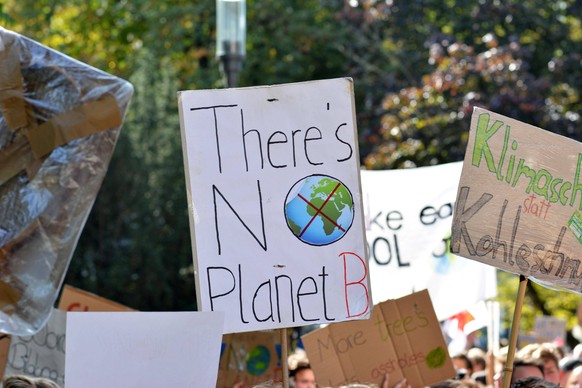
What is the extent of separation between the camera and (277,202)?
4312 mm

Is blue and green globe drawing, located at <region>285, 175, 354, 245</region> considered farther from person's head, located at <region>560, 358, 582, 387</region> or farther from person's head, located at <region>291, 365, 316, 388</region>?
person's head, located at <region>560, 358, 582, 387</region>

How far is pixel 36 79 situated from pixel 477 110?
1.81 m

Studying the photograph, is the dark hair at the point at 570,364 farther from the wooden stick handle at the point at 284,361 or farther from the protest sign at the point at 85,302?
the wooden stick handle at the point at 284,361

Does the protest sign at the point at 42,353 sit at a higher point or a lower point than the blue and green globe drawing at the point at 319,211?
lower

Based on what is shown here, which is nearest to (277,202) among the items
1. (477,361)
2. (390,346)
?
(390,346)

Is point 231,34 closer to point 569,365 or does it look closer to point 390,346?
point 569,365

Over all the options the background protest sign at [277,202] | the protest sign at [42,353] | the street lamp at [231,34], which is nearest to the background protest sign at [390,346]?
the protest sign at [42,353]

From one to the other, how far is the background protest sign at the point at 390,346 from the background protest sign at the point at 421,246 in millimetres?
1237

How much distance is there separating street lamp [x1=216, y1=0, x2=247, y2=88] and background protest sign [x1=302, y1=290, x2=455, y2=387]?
214 inches

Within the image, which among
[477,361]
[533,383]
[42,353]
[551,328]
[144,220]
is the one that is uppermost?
[144,220]

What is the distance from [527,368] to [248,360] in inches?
61.7

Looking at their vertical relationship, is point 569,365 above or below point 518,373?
below

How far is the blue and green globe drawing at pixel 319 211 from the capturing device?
4316 millimetres

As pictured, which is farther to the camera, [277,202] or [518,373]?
[518,373]
